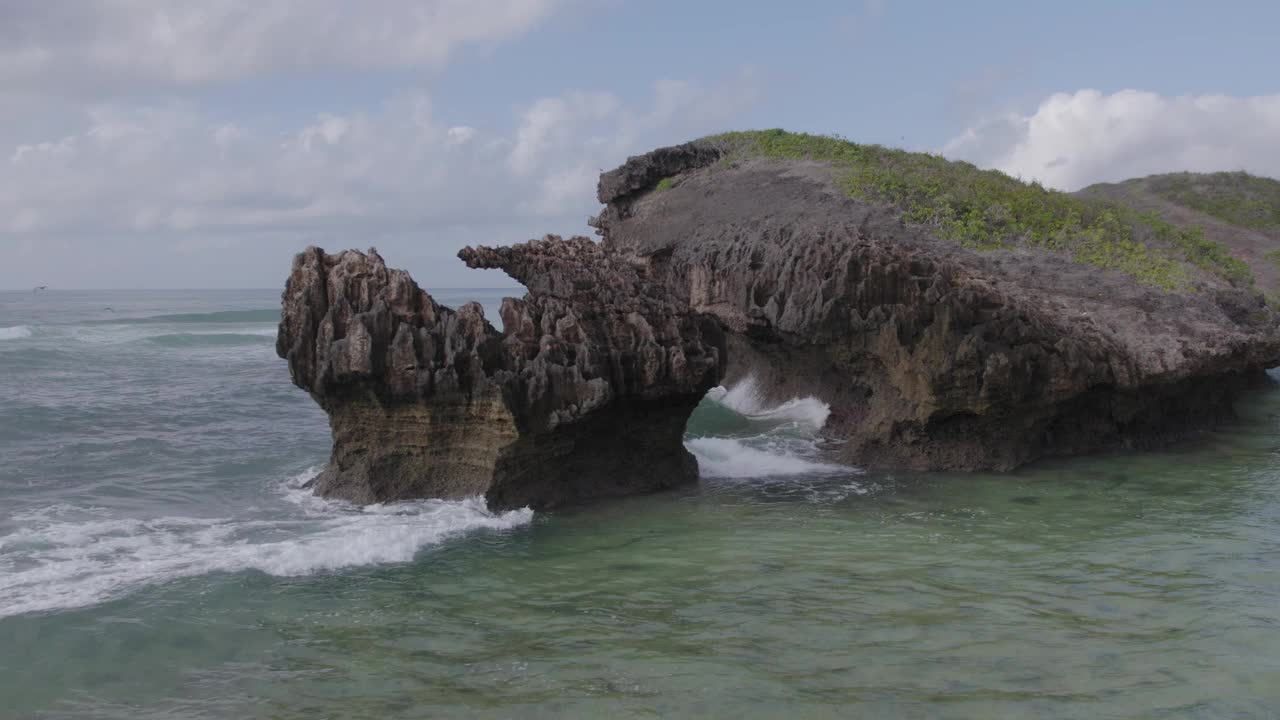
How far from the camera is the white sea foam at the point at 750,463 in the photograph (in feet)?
54.3

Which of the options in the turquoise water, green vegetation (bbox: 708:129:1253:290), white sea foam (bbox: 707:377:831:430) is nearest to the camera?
the turquoise water

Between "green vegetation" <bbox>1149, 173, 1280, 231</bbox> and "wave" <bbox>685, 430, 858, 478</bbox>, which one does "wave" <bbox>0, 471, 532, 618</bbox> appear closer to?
"wave" <bbox>685, 430, 858, 478</bbox>

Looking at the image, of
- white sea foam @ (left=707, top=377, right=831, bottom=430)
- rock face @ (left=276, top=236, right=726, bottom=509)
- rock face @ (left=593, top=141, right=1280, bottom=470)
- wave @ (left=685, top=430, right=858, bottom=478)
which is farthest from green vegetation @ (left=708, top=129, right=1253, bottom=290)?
rock face @ (left=276, top=236, right=726, bottom=509)

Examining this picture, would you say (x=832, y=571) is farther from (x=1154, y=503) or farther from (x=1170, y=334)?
(x=1170, y=334)

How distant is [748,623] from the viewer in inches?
386

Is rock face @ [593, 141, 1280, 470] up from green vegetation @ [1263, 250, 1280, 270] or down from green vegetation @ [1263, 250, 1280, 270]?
down

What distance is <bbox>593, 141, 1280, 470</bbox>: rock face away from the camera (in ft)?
51.4

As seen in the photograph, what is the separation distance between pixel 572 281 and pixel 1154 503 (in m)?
8.86

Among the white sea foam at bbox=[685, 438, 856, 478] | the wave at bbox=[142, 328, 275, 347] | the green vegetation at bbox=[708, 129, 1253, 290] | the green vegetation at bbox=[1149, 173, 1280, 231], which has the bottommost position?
the white sea foam at bbox=[685, 438, 856, 478]

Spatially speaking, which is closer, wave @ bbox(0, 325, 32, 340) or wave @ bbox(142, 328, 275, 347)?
wave @ bbox(0, 325, 32, 340)

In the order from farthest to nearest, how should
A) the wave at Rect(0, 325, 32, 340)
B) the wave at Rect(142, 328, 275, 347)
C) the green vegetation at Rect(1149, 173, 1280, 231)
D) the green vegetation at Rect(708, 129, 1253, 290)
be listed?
the wave at Rect(142, 328, 275, 347)
the wave at Rect(0, 325, 32, 340)
the green vegetation at Rect(1149, 173, 1280, 231)
the green vegetation at Rect(708, 129, 1253, 290)

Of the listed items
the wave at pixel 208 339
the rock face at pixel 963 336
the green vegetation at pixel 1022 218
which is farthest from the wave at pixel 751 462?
the wave at pixel 208 339

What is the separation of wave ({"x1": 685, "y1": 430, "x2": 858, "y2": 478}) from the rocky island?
70cm

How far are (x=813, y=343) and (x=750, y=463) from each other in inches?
88.9
